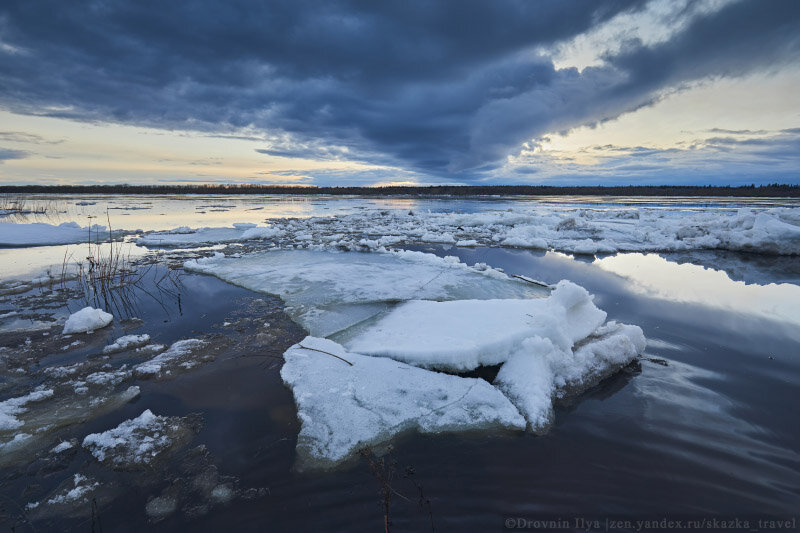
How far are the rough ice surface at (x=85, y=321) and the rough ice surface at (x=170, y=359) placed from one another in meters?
1.18

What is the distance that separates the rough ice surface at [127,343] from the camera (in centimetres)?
348

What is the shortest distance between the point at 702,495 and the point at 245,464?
98.8 inches

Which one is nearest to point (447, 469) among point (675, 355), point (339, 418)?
point (339, 418)

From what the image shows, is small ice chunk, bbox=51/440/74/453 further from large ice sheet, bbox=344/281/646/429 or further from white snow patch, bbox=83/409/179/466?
large ice sheet, bbox=344/281/646/429

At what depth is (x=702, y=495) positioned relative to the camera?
1.86 m

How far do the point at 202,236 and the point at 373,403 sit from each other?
10977mm

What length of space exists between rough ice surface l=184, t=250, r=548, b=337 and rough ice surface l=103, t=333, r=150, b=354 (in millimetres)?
1560

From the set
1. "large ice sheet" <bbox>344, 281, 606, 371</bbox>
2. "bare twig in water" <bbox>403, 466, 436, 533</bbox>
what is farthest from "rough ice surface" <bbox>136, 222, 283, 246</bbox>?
"bare twig in water" <bbox>403, 466, 436, 533</bbox>

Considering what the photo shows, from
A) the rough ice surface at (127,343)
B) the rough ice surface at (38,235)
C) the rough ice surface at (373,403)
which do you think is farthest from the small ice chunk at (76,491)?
the rough ice surface at (38,235)

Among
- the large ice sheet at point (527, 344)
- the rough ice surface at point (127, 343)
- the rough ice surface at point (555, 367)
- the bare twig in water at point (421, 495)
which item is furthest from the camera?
the rough ice surface at point (127, 343)

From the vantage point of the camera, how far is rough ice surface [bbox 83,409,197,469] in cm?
209

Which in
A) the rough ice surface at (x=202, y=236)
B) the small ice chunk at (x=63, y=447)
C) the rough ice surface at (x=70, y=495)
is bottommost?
the rough ice surface at (x=70, y=495)

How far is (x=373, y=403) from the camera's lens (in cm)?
259

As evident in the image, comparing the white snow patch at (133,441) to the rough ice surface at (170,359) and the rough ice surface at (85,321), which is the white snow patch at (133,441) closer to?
the rough ice surface at (170,359)
